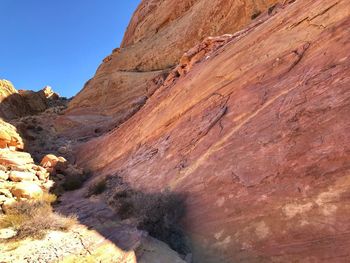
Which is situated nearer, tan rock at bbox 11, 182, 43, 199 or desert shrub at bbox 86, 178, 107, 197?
tan rock at bbox 11, 182, 43, 199

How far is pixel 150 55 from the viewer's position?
93.2ft

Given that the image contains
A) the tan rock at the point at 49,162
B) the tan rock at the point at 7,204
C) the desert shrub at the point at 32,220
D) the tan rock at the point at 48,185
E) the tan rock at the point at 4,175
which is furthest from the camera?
the tan rock at the point at 49,162

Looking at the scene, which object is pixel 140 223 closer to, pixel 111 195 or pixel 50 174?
pixel 111 195

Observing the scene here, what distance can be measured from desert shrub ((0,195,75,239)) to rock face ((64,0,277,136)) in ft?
32.8

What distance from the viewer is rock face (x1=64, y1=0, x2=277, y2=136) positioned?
76.0ft

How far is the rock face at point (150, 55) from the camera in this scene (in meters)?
23.2

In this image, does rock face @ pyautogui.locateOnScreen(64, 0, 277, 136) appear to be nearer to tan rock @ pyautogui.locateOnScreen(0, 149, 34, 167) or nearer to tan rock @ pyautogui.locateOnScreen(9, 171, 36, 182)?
tan rock @ pyautogui.locateOnScreen(0, 149, 34, 167)

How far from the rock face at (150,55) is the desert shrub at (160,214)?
33.2ft

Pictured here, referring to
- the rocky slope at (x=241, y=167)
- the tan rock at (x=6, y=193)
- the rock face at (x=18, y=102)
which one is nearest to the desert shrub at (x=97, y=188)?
the rocky slope at (x=241, y=167)

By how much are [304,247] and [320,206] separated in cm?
75

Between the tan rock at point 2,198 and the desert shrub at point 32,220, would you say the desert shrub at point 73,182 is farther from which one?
the desert shrub at point 32,220

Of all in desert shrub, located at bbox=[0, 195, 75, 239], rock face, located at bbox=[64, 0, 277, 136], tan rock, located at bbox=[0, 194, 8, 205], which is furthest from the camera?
rock face, located at bbox=[64, 0, 277, 136]

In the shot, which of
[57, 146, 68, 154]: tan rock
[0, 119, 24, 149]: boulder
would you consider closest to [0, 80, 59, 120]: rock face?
[57, 146, 68, 154]: tan rock

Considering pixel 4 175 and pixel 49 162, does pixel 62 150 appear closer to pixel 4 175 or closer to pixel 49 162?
pixel 49 162
